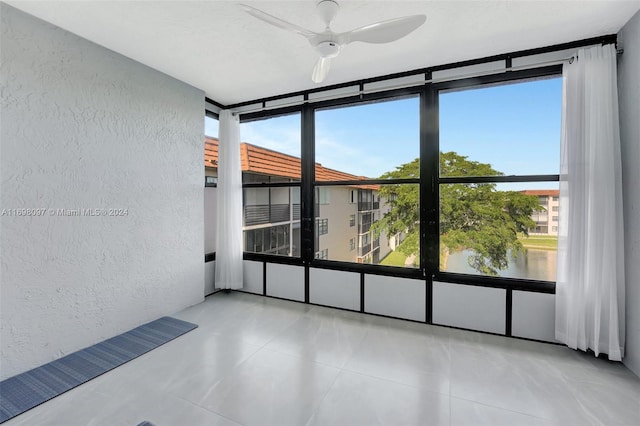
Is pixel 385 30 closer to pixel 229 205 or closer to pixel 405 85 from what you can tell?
pixel 405 85

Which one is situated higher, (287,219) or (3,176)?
(3,176)

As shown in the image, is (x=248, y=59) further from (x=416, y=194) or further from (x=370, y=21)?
(x=416, y=194)

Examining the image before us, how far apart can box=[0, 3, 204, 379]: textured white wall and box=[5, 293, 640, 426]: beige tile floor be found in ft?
2.13

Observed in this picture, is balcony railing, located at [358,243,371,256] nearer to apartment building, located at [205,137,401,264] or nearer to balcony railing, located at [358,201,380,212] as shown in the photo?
Answer: apartment building, located at [205,137,401,264]

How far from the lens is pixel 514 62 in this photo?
2.58 m

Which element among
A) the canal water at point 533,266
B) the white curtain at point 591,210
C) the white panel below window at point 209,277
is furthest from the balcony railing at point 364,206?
the white panel below window at point 209,277

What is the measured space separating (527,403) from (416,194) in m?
1.92

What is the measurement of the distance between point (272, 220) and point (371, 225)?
147 cm

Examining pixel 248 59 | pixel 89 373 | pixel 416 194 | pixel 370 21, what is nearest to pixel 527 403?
pixel 416 194

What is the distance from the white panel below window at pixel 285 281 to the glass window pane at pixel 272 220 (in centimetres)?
20

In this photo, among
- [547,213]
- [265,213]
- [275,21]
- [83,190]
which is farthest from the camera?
[265,213]

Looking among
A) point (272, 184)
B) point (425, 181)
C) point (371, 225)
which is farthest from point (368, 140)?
point (272, 184)

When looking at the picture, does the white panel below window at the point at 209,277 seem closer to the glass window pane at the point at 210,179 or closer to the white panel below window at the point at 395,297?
the glass window pane at the point at 210,179

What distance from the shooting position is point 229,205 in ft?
12.4
